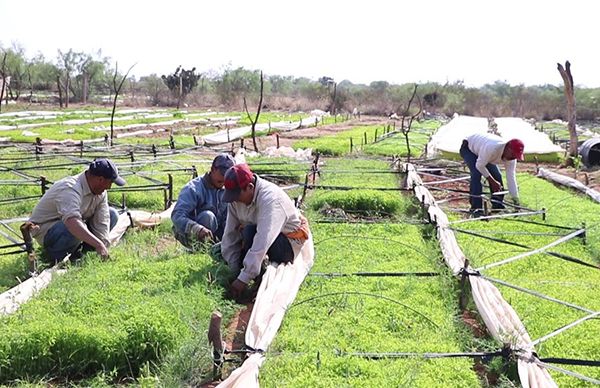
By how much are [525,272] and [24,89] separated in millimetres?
51088

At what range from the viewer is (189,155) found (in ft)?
44.8

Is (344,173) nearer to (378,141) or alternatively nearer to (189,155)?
(189,155)

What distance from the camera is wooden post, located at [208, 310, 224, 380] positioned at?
3.14 m

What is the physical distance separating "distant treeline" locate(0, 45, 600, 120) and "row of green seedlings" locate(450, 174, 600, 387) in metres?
29.1

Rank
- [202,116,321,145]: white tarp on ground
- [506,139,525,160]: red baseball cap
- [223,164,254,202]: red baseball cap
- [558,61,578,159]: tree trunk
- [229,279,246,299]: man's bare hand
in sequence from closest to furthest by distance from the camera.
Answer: [223,164,254,202]: red baseball cap → [229,279,246,299]: man's bare hand → [506,139,525,160]: red baseball cap → [558,61,578,159]: tree trunk → [202,116,321,145]: white tarp on ground

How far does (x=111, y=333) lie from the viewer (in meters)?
3.47

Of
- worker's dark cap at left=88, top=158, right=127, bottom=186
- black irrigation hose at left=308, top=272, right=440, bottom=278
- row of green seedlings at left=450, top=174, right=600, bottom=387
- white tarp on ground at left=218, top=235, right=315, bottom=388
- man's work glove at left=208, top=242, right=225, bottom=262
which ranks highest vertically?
worker's dark cap at left=88, top=158, right=127, bottom=186

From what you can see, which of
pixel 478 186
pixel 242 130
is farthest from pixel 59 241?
pixel 242 130

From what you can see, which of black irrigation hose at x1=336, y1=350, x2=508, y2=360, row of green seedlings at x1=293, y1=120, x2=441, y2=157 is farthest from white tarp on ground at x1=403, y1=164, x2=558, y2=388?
row of green seedlings at x1=293, y1=120, x2=441, y2=157

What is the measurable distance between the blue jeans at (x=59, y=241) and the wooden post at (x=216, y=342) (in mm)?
2439

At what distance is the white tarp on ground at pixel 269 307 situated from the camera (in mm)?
3050

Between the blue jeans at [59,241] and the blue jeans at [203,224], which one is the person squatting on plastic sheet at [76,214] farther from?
the blue jeans at [203,224]

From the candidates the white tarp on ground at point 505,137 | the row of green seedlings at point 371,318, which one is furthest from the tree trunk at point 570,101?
the row of green seedlings at point 371,318

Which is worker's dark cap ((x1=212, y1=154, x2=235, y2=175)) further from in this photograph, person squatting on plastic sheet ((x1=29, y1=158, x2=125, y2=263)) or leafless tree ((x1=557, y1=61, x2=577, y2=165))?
leafless tree ((x1=557, y1=61, x2=577, y2=165))
